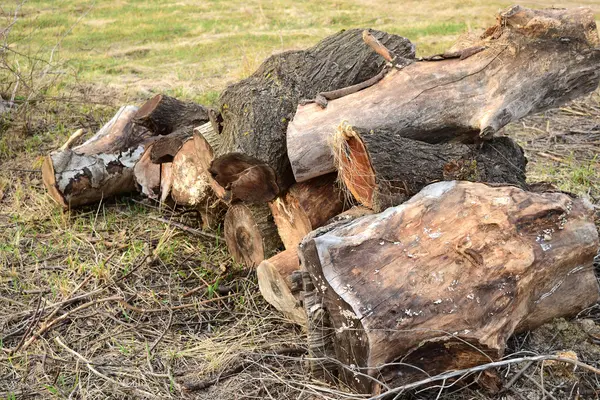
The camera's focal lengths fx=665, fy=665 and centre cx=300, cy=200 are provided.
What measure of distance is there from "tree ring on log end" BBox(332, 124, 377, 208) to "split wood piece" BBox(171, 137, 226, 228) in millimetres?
1216

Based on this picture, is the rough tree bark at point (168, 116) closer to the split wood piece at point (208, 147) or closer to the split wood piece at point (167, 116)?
the split wood piece at point (167, 116)

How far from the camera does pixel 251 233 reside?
4.17m

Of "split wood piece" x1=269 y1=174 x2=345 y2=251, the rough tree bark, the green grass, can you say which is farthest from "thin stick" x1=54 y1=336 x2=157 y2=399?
the green grass

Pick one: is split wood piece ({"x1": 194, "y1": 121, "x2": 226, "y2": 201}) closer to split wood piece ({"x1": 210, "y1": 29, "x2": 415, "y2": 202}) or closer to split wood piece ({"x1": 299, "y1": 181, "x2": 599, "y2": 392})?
split wood piece ({"x1": 210, "y1": 29, "x2": 415, "y2": 202})

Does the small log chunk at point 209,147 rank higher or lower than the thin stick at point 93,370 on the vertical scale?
higher

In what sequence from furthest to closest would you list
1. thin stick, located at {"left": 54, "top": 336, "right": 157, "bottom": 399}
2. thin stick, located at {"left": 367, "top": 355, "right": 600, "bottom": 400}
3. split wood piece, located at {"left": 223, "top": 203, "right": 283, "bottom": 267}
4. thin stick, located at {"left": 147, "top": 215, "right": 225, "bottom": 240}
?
thin stick, located at {"left": 147, "top": 215, "right": 225, "bottom": 240} → split wood piece, located at {"left": 223, "top": 203, "right": 283, "bottom": 267} → thin stick, located at {"left": 54, "top": 336, "right": 157, "bottom": 399} → thin stick, located at {"left": 367, "top": 355, "right": 600, "bottom": 400}

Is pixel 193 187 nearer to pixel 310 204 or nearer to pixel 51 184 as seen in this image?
pixel 310 204

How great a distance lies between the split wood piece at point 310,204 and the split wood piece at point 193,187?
746 millimetres

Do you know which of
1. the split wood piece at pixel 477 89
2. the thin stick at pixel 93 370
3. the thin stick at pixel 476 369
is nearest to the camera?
the thin stick at pixel 476 369

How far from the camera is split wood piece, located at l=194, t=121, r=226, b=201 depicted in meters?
4.09

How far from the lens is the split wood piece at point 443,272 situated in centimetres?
279

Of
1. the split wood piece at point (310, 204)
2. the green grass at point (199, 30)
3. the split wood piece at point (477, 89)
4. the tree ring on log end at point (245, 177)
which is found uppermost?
the split wood piece at point (477, 89)

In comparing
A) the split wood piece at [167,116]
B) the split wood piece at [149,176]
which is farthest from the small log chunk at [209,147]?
the split wood piece at [167,116]

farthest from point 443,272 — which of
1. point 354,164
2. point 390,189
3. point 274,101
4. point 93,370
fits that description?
point 93,370
